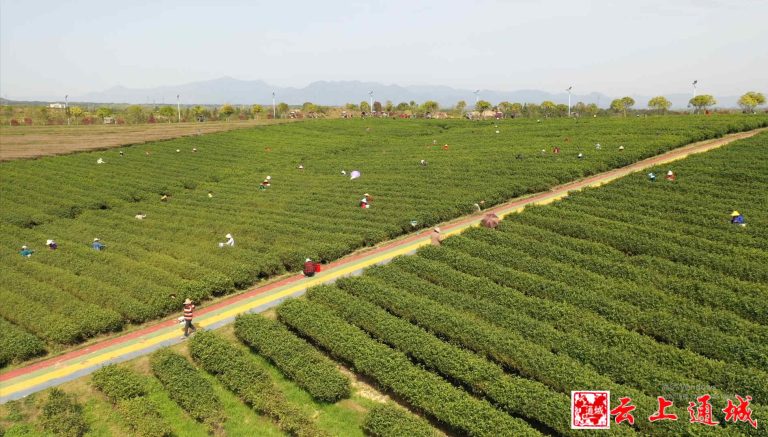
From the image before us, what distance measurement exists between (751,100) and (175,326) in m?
91.1

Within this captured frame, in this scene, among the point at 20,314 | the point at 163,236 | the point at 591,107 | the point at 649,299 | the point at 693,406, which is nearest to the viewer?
the point at 693,406

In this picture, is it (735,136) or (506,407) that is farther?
(735,136)

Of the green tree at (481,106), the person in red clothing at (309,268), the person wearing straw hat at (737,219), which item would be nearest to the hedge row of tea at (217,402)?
the person in red clothing at (309,268)

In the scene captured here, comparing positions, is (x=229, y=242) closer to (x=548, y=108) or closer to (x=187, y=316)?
(x=187, y=316)

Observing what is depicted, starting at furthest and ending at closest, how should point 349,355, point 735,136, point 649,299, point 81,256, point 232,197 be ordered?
point 735,136 < point 232,197 < point 81,256 < point 649,299 < point 349,355

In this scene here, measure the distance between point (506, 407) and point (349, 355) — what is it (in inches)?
207

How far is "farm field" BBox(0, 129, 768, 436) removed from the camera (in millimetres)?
13320

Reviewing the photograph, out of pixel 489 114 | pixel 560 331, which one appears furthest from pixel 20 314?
pixel 489 114

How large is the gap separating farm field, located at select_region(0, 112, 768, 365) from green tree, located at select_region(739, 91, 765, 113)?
31511 millimetres

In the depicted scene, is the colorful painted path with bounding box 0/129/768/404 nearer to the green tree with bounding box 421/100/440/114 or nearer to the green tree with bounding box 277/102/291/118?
the green tree with bounding box 421/100/440/114

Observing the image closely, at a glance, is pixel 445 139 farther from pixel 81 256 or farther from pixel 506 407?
pixel 506 407

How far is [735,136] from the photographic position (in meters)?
46.9

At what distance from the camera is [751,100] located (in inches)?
3063

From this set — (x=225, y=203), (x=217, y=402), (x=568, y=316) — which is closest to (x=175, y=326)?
(x=217, y=402)
